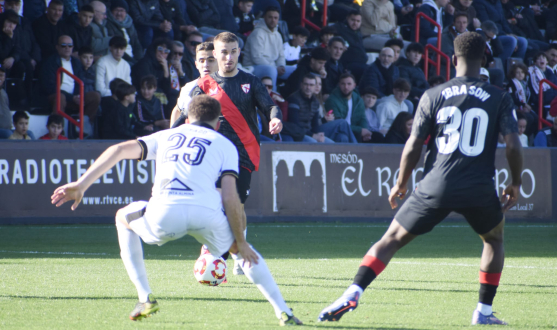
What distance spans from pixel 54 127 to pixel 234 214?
9.11 m

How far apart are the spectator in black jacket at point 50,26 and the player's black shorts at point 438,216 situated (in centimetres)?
1083

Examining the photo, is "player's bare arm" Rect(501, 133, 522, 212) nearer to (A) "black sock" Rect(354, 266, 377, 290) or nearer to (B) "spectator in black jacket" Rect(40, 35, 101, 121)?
(A) "black sock" Rect(354, 266, 377, 290)

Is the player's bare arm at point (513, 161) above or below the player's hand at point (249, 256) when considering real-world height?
above

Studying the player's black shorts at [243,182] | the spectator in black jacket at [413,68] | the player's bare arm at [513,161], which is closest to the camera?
the player's bare arm at [513,161]

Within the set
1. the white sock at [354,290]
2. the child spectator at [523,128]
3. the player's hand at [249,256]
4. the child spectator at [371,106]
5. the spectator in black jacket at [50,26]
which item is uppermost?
the spectator in black jacket at [50,26]

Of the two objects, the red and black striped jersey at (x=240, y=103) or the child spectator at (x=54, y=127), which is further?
the child spectator at (x=54, y=127)

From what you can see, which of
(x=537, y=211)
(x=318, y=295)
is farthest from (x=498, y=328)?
(x=537, y=211)

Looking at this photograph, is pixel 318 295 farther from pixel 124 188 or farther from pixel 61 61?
pixel 61 61

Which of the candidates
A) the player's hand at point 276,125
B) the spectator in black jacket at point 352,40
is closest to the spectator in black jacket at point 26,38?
the spectator in black jacket at point 352,40

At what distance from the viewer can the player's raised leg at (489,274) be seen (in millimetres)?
4961

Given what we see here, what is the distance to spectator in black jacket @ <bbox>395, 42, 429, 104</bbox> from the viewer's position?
711 inches

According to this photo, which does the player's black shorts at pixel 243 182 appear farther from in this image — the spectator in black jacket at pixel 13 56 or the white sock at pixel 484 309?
the spectator in black jacket at pixel 13 56

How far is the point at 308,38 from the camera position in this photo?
61.4 feet

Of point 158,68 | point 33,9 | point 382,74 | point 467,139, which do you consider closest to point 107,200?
point 158,68
